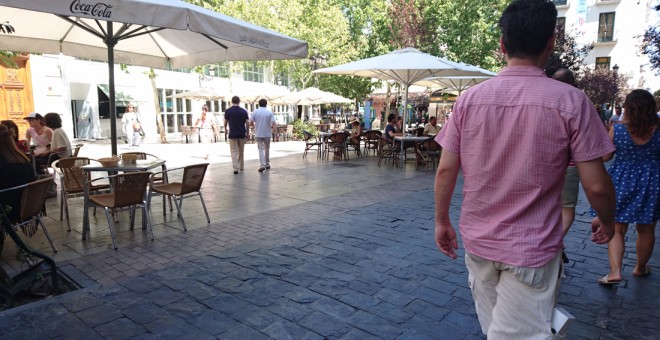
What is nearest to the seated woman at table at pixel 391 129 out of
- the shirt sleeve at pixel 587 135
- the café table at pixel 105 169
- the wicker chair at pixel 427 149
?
the wicker chair at pixel 427 149

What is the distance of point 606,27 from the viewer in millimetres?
34844

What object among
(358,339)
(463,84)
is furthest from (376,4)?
(358,339)

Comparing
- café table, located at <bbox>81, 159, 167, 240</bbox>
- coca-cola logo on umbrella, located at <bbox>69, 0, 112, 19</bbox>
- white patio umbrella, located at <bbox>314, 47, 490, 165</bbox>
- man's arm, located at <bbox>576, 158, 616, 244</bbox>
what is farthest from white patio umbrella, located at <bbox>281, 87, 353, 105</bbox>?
man's arm, located at <bbox>576, 158, 616, 244</bbox>

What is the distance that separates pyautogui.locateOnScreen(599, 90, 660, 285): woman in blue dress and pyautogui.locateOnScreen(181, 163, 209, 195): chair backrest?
439cm

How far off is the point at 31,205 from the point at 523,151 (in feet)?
14.6

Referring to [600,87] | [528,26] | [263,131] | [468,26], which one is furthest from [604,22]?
[528,26]

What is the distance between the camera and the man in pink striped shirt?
5.07 feet

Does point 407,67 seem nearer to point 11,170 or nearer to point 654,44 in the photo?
point 654,44

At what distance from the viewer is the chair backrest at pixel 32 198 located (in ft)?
13.1

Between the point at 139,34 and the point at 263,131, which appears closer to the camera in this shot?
the point at 139,34

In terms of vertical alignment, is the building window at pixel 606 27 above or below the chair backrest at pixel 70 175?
above

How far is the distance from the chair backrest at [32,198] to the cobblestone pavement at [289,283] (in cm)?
51

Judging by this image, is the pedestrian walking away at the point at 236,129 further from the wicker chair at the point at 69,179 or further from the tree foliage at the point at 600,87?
the tree foliage at the point at 600,87

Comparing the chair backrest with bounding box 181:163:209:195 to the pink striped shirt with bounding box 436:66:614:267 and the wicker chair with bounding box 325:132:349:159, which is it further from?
the wicker chair with bounding box 325:132:349:159
